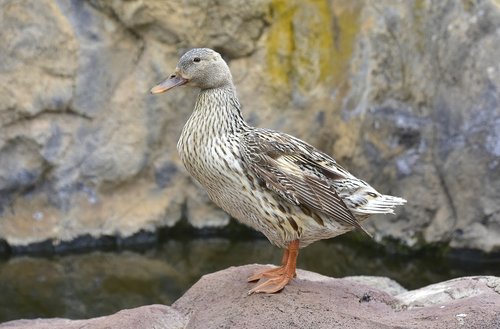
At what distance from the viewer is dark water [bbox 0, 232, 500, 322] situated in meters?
6.87

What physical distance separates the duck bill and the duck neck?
0.41 ft

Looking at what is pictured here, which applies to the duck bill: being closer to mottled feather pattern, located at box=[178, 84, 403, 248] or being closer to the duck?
the duck

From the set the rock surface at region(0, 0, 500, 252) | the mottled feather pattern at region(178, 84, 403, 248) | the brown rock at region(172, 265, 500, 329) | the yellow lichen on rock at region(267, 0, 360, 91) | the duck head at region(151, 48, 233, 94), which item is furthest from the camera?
the yellow lichen on rock at region(267, 0, 360, 91)

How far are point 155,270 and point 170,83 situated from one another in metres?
3.07

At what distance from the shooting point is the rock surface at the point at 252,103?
24.3ft

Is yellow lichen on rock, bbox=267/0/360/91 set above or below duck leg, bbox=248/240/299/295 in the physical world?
above

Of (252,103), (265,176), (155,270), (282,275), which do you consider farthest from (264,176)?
(252,103)

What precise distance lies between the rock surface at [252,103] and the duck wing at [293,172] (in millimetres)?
3034

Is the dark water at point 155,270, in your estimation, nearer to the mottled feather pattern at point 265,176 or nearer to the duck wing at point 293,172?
the mottled feather pattern at point 265,176

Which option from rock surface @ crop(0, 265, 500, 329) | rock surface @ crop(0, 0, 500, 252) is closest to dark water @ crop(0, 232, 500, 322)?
rock surface @ crop(0, 0, 500, 252)

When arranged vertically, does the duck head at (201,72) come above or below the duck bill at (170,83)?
above

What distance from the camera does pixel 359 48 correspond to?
7961 millimetres

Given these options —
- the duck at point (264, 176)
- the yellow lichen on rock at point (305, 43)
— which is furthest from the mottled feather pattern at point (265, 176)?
the yellow lichen on rock at point (305, 43)

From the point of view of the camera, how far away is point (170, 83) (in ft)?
15.4
